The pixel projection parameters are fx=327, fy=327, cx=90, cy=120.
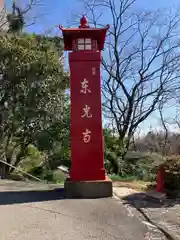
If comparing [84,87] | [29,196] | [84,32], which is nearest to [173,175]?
[84,87]

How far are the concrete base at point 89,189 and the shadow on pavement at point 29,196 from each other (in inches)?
11.3

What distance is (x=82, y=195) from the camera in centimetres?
733

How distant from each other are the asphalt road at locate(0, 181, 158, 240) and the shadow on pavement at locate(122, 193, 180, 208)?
378 millimetres

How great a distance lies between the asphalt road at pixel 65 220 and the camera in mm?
4547

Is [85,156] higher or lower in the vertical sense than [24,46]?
lower

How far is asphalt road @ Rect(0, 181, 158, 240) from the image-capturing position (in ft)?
14.9

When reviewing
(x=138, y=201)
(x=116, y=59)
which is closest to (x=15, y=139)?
(x=138, y=201)

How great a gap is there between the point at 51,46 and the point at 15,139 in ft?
15.7

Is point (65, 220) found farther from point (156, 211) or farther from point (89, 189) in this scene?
point (89, 189)

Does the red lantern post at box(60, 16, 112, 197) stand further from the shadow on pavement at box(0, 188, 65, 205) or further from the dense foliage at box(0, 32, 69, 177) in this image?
the dense foliage at box(0, 32, 69, 177)

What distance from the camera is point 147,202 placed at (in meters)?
7.09

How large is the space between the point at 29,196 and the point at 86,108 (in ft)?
7.92

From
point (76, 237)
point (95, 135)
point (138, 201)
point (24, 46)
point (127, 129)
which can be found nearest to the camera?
point (76, 237)

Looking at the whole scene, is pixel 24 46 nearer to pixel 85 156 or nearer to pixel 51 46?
pixel 51 46
